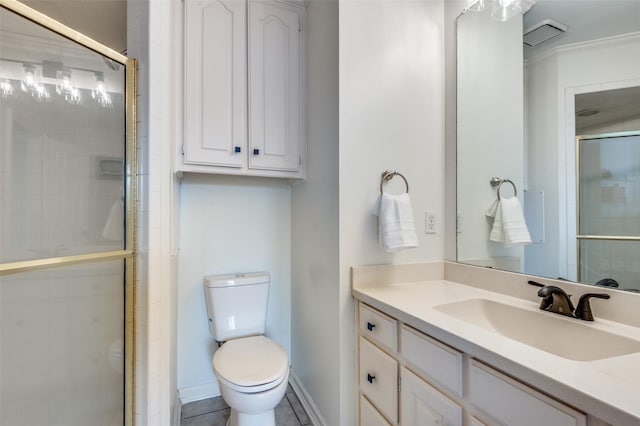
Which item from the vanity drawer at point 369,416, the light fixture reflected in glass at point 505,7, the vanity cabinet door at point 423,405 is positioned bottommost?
the vanity drawer at point 369,416

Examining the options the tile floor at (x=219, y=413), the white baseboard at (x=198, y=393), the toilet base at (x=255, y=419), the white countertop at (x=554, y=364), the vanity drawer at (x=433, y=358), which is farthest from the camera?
the white baseboard at (x=198, y=393)

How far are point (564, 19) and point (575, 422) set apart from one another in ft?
4.53

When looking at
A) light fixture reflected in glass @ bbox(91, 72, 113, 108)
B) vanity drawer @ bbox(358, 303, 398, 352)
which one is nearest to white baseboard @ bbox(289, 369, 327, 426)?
vanity drawer @ bbox(358, 303, 398, 352)

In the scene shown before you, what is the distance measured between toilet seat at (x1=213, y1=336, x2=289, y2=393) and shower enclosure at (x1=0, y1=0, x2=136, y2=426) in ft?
1.24

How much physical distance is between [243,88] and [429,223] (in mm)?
1268

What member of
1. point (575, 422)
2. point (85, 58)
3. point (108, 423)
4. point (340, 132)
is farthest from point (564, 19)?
point (108, 423)

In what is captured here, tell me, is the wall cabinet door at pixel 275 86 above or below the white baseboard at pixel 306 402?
above

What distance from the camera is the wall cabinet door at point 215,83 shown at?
4.96 ft

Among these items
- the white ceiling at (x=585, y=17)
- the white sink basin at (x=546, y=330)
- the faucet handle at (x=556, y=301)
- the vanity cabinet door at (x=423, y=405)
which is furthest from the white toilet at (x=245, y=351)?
the white ceiling at (x=585, y=17)

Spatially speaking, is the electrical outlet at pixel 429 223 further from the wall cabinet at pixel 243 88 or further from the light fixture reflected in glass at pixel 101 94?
the light fixture reflected in glass at pixel 101 94

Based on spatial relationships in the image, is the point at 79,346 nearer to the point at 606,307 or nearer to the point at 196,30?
the point at 196,30

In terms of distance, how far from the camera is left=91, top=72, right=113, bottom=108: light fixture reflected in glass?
114 centimetres

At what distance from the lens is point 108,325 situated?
119cm

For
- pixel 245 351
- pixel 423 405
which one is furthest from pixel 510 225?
pixel 245 351
